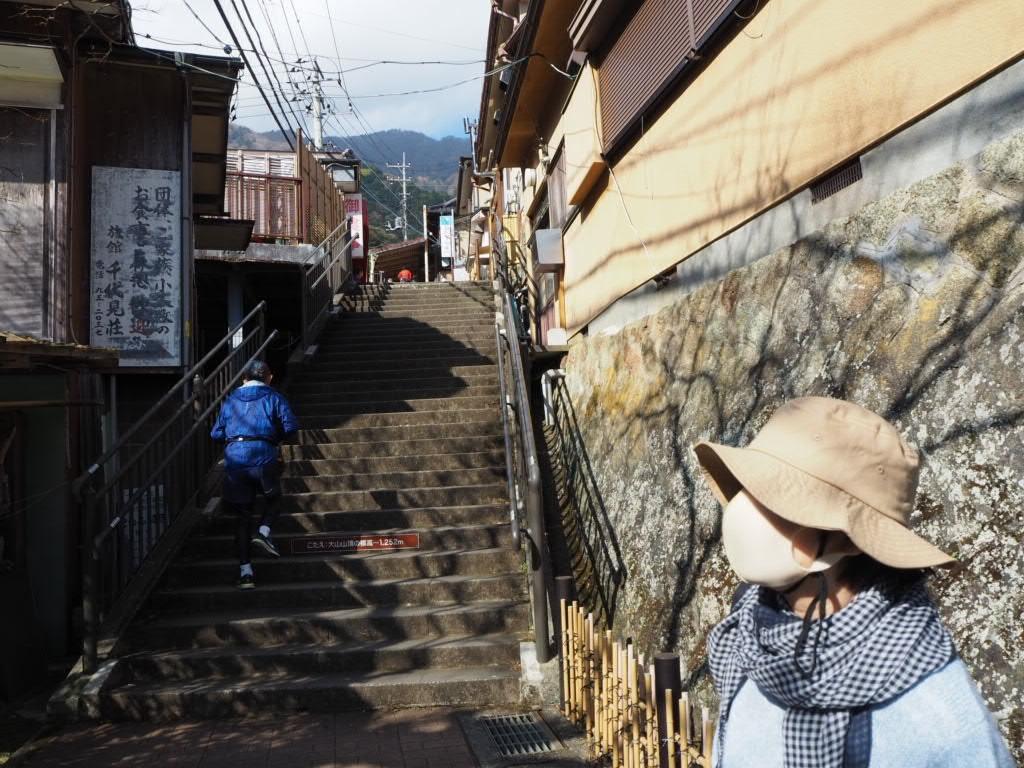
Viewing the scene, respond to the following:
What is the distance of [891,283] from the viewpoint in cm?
326

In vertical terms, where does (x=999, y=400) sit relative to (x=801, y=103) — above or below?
below

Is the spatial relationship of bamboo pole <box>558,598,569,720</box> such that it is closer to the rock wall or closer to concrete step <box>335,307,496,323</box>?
the rock wall

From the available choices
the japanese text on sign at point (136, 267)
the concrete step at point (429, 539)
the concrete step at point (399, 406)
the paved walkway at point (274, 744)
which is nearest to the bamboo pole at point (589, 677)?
the paved walkway at point (274, 744)

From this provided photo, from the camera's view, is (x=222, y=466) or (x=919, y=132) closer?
(x=919, y=132)

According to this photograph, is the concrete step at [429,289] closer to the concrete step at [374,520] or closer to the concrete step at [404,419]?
the concrete step at [404,419]

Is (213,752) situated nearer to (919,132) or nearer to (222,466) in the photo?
(222,466)

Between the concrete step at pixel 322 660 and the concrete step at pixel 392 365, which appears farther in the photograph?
the concrete step at pixel 392 365

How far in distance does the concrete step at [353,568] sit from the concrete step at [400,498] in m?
0.86

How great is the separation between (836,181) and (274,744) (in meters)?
4.15

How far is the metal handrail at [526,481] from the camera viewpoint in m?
5.11

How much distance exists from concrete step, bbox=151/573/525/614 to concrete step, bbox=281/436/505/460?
2.02 m

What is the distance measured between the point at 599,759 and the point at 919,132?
3.22 metres

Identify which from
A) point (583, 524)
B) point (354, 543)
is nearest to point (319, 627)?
point (354, 543)

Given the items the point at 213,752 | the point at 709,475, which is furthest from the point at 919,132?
the point at 213,752
